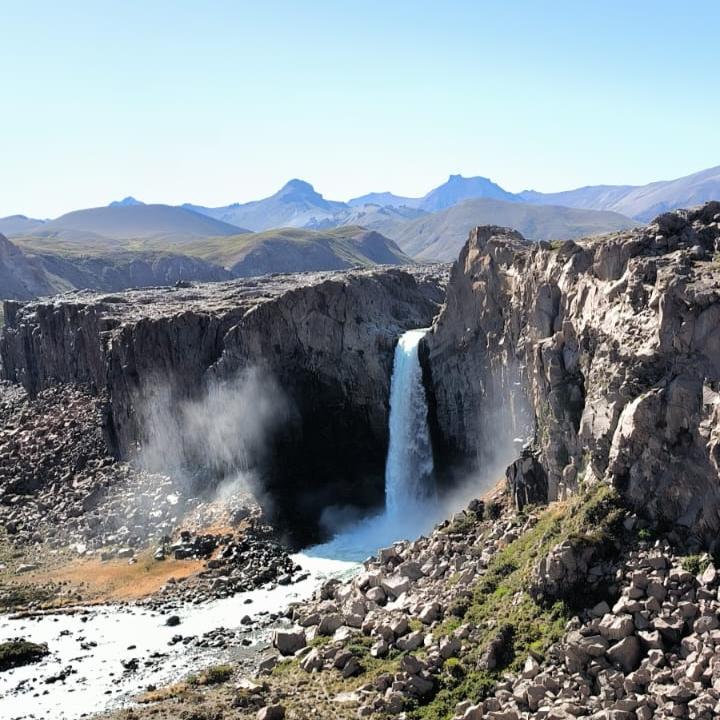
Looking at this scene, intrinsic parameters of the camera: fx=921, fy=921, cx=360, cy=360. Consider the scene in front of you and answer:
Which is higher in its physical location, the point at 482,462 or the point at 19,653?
the point at 482,462

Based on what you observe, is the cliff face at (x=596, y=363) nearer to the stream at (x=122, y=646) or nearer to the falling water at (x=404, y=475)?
the falling water at (x=404, y=475)

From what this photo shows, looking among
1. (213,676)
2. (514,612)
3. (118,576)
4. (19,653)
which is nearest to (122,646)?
(19,653)

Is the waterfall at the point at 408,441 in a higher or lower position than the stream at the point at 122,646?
higher

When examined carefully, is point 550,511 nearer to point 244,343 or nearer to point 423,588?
point 423,588

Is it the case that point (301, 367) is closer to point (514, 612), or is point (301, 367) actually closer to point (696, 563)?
point (514, 612)

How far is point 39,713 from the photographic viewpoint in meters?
48.6

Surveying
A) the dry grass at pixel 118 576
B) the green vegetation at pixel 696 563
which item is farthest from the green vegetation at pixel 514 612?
the dry grass at pixel 118 576

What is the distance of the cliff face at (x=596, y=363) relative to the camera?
130ft

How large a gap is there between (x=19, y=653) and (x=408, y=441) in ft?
113

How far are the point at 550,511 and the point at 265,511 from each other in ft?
111

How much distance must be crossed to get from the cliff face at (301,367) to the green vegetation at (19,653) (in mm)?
23441

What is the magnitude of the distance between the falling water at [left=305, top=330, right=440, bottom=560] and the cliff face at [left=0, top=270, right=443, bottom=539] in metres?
1.84

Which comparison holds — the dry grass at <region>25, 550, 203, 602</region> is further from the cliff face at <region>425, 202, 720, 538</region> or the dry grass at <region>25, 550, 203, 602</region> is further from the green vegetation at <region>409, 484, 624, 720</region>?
the green vegetation at <region>409, 484, 624, 720</region>

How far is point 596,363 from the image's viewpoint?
46.6 meters
